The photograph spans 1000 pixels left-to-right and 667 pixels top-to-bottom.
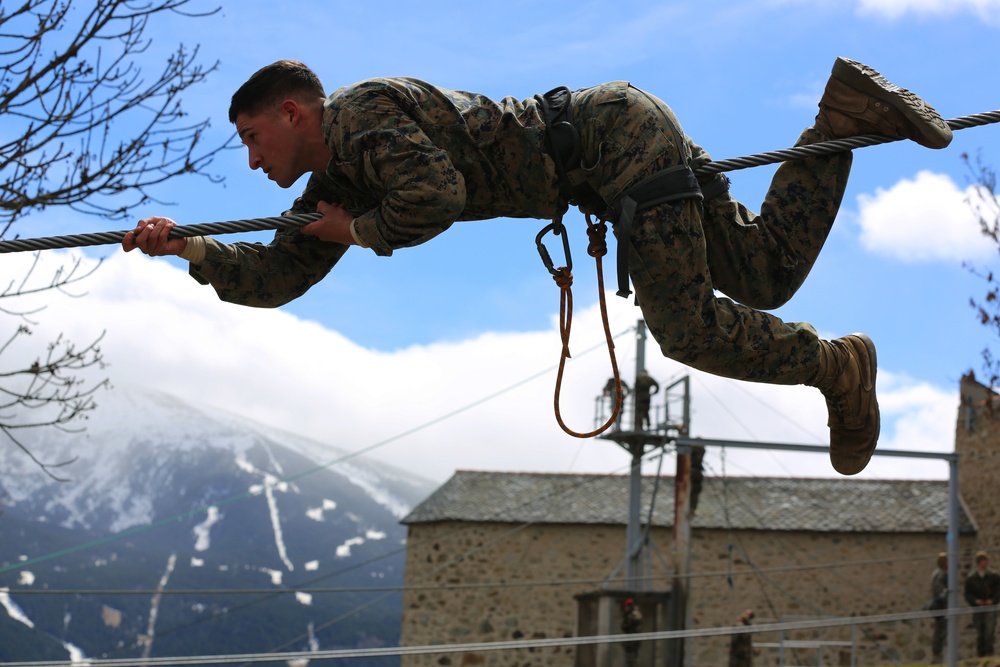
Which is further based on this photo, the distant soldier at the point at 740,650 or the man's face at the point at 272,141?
the distant soldier at the point at 740,650

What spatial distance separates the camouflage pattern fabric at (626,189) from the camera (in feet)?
11.3

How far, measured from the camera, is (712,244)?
377 centimetres

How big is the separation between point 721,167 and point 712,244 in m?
0.23

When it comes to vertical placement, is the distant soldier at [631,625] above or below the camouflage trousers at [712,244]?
below

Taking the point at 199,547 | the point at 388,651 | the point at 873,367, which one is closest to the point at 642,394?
the point at 388,651

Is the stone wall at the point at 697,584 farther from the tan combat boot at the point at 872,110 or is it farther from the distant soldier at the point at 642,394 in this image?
the tan combat boot at the point at 872,110

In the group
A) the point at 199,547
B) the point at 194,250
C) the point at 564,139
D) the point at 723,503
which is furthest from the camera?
the point at 199,547

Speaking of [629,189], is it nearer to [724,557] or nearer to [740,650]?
[740,650]

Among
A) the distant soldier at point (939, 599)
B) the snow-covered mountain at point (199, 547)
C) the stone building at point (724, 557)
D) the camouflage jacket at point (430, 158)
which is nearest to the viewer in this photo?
the camouflage jacket at point (430, 158)

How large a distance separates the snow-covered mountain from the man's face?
229 feet

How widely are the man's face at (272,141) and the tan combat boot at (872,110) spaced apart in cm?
159

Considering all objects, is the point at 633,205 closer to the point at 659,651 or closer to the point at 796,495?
the point at 659,651

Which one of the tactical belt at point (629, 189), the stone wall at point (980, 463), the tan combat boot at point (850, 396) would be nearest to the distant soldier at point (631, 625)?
the stone wall at point (980, 463)

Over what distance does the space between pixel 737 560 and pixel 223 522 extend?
136 meters
